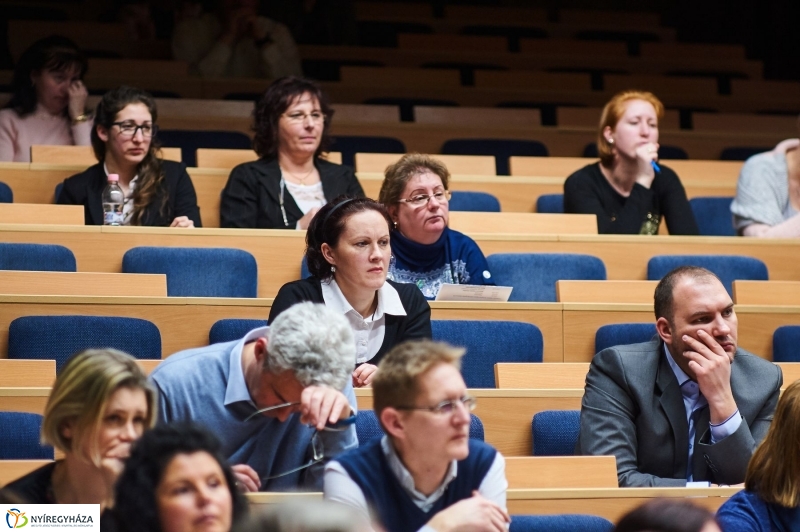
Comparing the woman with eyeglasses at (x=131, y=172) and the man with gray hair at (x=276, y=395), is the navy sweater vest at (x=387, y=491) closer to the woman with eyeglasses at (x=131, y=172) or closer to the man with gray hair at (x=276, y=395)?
the man with gray hair at (x=276, y=395)

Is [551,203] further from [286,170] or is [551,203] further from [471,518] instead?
[471,518]

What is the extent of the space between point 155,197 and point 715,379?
1.65 m

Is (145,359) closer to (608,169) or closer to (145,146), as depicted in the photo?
(145,146)

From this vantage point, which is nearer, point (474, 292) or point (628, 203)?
point (474, 292)

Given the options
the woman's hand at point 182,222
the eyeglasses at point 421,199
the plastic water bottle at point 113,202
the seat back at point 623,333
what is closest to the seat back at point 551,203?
the eyeglasses at point 421,199

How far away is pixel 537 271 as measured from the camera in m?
2.95

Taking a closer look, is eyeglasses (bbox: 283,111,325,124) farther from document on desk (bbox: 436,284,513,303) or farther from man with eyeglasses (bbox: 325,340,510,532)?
man with eyeglasses (bbox: 325,340,510,532)

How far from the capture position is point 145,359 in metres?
2.30

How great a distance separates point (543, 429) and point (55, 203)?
1.67m

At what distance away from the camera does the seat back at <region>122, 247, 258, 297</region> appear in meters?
2.72

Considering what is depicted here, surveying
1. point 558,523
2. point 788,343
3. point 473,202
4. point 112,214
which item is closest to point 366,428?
point 558,523

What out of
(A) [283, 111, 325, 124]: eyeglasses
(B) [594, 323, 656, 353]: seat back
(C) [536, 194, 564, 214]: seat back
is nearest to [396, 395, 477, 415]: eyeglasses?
(B) [594, 323, 656, 353]: seat back

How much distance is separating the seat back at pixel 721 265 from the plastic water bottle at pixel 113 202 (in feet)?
4.59

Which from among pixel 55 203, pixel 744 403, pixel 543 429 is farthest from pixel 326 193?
pixel 744 403
